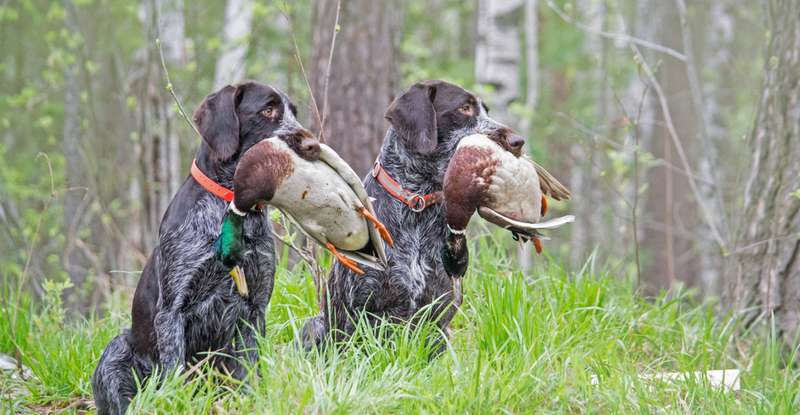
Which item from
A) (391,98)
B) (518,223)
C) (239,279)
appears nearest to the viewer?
(518,223)

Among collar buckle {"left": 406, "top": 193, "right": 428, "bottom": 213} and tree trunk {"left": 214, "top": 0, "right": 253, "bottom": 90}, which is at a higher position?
tree trunk {"left": 214, "top": 0, "right": 253, "bottom": 90}

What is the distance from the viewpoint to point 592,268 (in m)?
5.70

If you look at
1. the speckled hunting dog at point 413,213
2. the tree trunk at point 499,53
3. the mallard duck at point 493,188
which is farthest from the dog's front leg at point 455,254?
the tree trunk at point 499,53

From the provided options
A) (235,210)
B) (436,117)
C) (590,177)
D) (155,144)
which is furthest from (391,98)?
(590,177)

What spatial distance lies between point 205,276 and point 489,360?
145cm

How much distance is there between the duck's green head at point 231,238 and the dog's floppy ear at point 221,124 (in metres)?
0.35

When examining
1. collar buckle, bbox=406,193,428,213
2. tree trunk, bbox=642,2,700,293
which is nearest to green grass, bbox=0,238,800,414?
collar buckle, bbox=406,193,428,213

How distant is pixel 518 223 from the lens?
397cm

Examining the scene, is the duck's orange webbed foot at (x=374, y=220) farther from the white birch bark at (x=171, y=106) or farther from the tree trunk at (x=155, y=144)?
the tree trunk at (x=155, y=144)

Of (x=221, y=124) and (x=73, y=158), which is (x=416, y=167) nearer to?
(x=221, y=124)

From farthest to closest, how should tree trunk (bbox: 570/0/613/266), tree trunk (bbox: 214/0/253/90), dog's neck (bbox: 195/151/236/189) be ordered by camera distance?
tree trunk (bbox: 570/0/613/266), tree trunk (bbox: 214/0/253/90), dog's neck (bbox: 195/151/236/189)

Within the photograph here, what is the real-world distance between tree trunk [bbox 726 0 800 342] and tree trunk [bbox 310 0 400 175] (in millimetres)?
2997

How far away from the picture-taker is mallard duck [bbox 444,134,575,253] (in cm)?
402

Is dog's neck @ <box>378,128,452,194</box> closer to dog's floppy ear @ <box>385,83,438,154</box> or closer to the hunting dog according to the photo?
dog's floppy ear @ <box>385,83,438,154</box>
